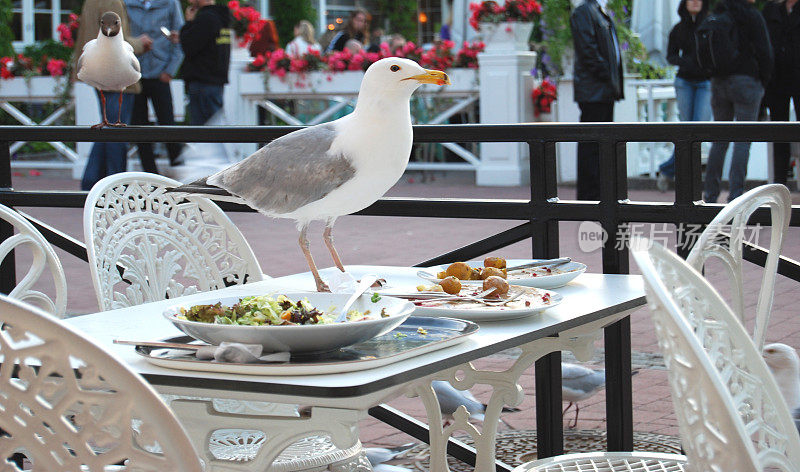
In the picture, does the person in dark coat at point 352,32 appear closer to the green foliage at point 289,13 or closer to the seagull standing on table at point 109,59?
the green foliage at point 289,13

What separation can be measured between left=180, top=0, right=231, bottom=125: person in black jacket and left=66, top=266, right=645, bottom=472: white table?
7.23 metres

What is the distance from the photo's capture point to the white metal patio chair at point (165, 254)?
2.70 metres

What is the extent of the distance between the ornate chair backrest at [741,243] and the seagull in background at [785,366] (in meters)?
0.25

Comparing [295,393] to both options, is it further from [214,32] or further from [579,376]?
[214,32]

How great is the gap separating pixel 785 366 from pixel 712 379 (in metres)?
1.19

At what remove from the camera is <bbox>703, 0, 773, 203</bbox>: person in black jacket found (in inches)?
312

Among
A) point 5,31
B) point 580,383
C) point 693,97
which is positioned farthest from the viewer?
point 5,31

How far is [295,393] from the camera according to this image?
1581mm

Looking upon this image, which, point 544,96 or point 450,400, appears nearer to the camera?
point 450,400

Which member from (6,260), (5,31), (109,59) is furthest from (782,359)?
(5,31)

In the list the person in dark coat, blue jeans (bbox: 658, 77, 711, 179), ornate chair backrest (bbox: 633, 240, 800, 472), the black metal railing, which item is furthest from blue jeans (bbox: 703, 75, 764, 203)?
ornate chair backrest (bbox: 633, 240, 800, 472)

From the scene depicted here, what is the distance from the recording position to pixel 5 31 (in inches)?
680

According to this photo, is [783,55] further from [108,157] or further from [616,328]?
[616,328]

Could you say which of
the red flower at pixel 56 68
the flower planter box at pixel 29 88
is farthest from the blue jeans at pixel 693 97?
the flower planter box at pixel 29 88
